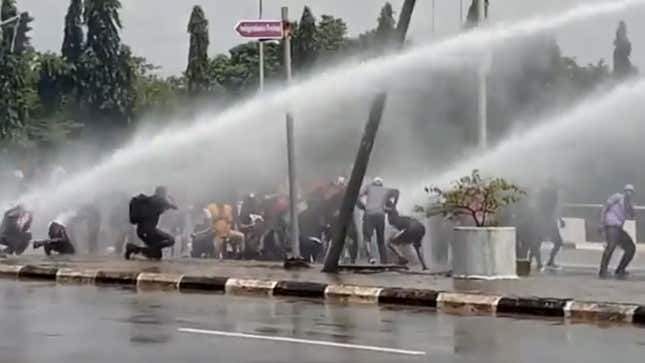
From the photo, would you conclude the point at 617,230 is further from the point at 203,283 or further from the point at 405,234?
the point at 203,283

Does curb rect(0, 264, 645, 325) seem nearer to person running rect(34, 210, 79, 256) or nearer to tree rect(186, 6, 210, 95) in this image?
person running rect(34, 210, 79, 256)

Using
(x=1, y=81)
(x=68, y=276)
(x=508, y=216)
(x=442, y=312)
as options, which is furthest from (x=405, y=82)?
(x=1, y=81)

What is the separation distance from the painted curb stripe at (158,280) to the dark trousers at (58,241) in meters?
5.98

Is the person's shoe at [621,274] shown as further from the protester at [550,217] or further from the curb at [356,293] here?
the curb at [356,293]

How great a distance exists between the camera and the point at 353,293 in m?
17.2

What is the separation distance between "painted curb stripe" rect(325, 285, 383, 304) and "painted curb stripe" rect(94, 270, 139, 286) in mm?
3536

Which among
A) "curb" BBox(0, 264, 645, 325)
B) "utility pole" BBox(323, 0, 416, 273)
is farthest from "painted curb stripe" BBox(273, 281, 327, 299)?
"utility pole" BBox(323, 0, 416, 273)

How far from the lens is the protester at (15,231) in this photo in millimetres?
26000

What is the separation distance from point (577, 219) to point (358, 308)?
1688 centimetres

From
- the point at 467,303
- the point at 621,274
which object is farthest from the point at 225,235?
the point at 467,303

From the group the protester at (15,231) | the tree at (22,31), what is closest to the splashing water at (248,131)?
the protester at (15,231)

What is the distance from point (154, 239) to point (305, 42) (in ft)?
126

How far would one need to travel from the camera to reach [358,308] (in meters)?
16.2

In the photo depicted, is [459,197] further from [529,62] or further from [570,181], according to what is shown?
[529,62]
